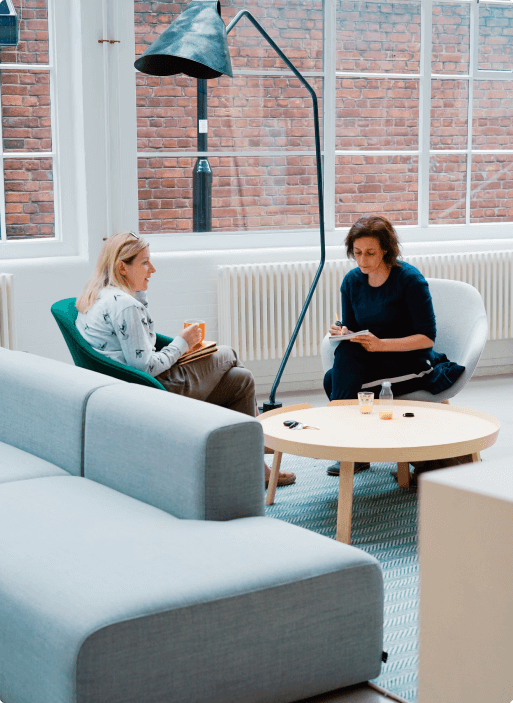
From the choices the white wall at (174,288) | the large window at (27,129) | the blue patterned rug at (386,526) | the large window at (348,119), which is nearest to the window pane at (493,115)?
the large window at (348,119)

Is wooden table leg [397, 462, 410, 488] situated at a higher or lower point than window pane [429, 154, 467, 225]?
lower

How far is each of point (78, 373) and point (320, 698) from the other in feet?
3.93

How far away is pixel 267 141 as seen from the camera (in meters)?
5.36

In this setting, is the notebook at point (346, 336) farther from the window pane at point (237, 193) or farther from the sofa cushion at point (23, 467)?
the window pane at point (237, 193)

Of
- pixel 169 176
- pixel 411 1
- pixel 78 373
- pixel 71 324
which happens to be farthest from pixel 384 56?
pixel 78 373

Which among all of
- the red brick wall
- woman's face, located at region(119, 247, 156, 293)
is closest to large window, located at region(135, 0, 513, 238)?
the red brick wall

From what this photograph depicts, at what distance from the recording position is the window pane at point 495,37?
582cm

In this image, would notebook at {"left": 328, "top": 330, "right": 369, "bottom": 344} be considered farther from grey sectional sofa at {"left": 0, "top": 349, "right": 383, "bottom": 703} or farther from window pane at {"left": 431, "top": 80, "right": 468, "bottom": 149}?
window pane at {"left": 431, "top": 80, "right": 468, "bottom": 149}

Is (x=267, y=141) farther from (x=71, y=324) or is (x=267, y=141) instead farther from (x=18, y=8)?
(x=71, y=324)

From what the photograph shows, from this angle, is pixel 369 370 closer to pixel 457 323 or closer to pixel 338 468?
pixel 338 468

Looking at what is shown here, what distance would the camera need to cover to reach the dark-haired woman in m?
3.73

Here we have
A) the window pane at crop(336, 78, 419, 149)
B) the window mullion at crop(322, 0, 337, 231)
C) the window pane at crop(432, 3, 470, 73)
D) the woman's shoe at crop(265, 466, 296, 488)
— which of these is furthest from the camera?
the window pane at crop(432, 3, 470, 73)

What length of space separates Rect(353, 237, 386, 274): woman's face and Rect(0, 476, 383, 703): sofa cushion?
1961mm

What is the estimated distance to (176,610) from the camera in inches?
64.4
